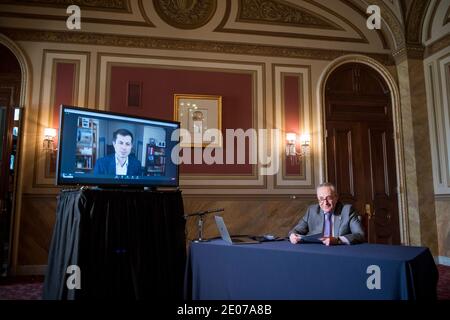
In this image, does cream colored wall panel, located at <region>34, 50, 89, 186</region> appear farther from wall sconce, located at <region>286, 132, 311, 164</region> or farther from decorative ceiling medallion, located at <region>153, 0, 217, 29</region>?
wall sconce, located at <region>286, 132, 311, 164</region>

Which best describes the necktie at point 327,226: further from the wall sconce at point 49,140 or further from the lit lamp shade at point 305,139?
the wall sconce at point 49,140

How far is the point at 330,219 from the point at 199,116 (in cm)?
292

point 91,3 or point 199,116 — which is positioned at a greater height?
point 91,3

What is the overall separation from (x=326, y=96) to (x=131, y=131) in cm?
346

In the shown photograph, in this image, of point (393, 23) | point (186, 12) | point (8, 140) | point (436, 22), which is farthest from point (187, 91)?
point (436, 22)

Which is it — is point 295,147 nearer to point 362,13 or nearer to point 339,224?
point 362,13

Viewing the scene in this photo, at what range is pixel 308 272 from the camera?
2.06 metres

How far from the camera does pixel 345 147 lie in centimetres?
562

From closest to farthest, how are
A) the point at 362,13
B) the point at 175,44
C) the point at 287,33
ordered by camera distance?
the point at 175,44, the point at 287,33, the point at 362,13

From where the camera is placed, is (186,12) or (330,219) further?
(186,12)

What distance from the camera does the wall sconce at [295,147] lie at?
541 centimetres

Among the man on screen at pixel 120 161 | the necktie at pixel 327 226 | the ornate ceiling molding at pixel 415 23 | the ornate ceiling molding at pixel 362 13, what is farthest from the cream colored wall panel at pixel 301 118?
the man on screen at pixel 120 161
